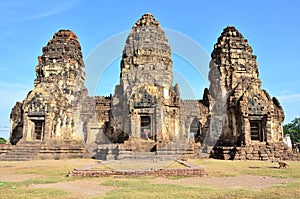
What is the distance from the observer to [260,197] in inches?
247

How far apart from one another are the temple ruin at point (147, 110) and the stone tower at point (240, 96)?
0.07 m

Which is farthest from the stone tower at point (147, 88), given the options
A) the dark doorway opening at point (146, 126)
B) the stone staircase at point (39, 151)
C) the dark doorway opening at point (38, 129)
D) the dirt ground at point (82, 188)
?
the dirt ground at point (82, 188)

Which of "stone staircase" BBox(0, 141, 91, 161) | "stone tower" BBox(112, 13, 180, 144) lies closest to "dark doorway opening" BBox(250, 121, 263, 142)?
"stone tower" BBox(112, 13, 180, 144)

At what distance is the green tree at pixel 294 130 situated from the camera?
54406mm

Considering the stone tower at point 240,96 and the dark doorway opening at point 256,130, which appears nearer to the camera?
the stone tower at point 240,96

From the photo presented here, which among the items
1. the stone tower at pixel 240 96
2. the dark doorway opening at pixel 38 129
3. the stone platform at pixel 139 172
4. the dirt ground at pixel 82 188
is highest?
the stone tower at pixel 240 96

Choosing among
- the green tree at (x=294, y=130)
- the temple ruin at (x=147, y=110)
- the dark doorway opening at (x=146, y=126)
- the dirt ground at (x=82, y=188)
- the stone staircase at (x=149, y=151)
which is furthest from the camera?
the green tree at (x=294, y=130)

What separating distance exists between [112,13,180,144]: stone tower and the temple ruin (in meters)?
0.08

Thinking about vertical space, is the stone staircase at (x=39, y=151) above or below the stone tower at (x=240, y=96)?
below

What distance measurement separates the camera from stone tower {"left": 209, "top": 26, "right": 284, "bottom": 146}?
66.3ft

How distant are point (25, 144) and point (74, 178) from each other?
1212cm

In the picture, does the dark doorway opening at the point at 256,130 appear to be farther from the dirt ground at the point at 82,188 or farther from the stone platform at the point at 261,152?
the dirt ground at the point at 82,188

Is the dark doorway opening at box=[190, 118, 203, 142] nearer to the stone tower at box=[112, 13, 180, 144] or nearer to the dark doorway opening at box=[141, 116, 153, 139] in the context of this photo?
the stone tower at box=[112, 13, 180, 144]

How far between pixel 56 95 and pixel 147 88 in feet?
24.5
